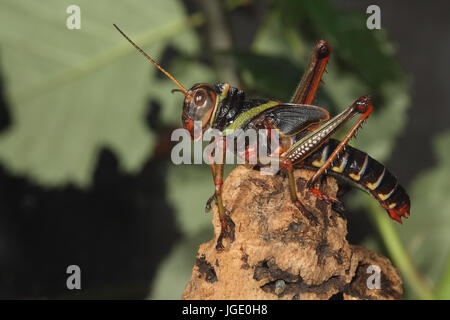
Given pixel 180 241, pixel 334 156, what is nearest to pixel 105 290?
pixel 180 241

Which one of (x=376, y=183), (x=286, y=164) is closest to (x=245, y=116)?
(x=286, y=164)

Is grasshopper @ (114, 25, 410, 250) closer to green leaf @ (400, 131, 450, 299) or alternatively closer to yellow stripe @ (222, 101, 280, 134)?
yellow stripe @ (222, 101, 280, 134)

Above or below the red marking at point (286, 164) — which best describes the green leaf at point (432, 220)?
above

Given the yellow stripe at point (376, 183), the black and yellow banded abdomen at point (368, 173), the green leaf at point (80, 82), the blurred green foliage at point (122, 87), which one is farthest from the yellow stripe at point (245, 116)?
the green leaf at point (80, 82)

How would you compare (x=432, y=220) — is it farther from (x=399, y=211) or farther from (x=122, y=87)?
(x=122, y=87)

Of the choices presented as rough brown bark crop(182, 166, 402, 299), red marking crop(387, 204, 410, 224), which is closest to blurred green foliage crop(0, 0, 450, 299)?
red marking crop(387, 204, 410, 224)

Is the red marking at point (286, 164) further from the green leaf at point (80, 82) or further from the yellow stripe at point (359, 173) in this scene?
the green leaf at point (80, 82)
